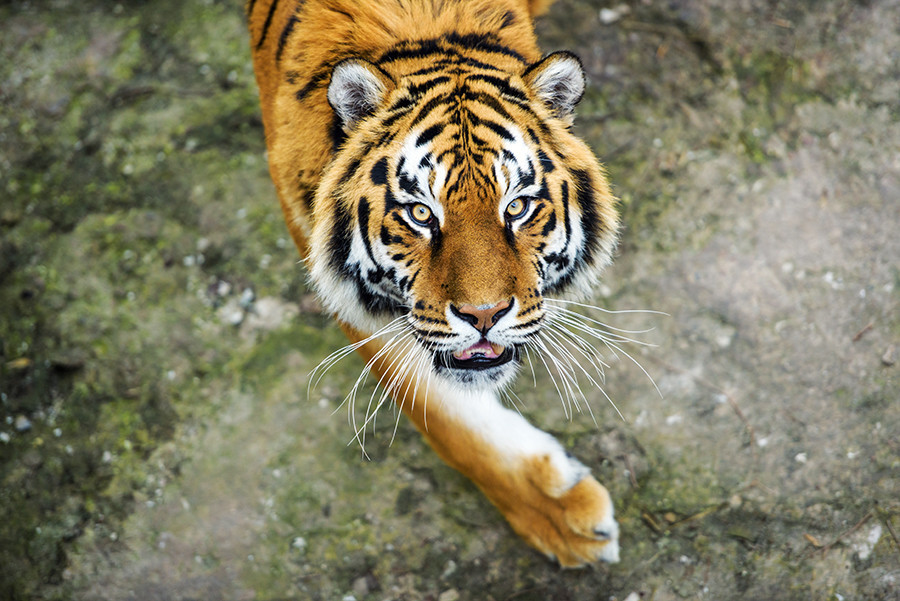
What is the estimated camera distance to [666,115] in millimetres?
2469

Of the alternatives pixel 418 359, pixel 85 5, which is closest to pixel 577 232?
Result: pixel 418 359

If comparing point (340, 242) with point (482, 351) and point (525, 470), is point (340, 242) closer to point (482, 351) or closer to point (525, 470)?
point (482, 351)

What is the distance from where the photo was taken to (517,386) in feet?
6.98

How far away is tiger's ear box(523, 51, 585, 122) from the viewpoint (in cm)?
139

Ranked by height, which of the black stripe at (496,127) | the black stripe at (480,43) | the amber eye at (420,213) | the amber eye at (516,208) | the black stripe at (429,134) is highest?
the black stripe at (480,43)

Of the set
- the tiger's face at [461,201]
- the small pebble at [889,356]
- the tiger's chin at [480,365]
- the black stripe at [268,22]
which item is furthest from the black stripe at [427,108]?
the small pebble at [889,356]

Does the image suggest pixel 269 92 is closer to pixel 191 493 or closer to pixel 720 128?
pixel 191 493

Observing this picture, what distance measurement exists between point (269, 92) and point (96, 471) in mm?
1292

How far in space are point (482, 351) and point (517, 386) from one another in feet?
2.18

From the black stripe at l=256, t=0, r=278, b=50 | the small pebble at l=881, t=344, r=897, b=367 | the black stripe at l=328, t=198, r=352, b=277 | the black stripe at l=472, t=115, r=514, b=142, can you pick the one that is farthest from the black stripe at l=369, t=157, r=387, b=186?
the small pebble at l=881, t=344, r=897, b=367

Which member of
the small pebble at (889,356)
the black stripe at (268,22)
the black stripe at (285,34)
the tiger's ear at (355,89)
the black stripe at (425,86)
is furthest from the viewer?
the small pebble at (889,356)

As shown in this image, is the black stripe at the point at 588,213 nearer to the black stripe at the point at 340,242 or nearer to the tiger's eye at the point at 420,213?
the tiger's eye at the point at 420,213

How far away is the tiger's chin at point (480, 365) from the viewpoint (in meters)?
1.50

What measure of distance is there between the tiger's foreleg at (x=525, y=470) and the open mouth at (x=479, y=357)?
214mm
